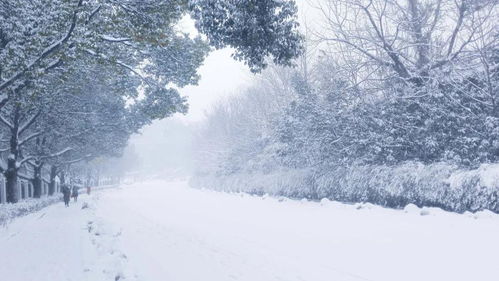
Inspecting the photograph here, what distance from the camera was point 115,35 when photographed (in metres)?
12.7

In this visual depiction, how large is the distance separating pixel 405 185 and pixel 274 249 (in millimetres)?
7293

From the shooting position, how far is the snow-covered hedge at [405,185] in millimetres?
12530

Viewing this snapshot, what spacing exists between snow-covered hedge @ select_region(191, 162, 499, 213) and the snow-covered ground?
696 mm

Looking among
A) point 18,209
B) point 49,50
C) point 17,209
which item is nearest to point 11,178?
point 18,209

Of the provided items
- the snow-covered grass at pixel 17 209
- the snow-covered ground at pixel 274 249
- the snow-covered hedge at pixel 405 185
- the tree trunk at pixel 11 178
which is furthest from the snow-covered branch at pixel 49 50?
the tree trunk at pixel 11 178

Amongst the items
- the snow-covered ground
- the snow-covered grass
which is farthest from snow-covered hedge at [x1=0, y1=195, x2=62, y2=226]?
the snow-covered ground

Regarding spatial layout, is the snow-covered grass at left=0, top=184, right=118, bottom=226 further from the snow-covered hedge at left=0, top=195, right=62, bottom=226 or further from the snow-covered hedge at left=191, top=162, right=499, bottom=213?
the snow-covered hedge at left=191, top=162, right=499, bottom=213

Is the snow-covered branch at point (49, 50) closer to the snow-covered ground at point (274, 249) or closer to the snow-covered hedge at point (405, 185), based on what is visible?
the snow-covered ground at point (274, 249)

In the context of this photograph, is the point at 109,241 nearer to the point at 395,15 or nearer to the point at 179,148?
the point at 395,15

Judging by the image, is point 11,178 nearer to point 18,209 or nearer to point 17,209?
point 18,209

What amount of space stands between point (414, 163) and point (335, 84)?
6.95 m

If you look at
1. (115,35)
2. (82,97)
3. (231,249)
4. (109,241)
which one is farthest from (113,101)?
(231,249)

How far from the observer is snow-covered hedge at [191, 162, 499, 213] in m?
12.5

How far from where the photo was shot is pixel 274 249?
10586mm
